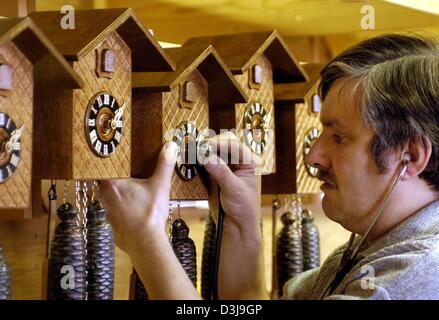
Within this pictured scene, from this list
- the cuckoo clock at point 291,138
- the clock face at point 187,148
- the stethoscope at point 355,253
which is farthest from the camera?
the cuckoo clock at point 291,138

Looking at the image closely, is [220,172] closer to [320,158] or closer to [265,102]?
[320,158]

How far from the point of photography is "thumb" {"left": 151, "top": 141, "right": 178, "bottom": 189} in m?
1.13

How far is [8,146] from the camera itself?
958mm

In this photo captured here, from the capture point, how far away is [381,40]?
4.02 feet

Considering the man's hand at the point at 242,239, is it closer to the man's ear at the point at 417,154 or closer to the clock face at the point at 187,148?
the clock face at the point at 187,148

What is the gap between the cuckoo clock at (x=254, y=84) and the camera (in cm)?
146

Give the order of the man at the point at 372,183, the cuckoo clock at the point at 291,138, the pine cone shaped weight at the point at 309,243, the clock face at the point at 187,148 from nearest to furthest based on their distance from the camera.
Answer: the man at the point at 372,183 < the clock face at the point at 187,148 < the cuckoo clock at the point at 291,138 < the pine cone shaped weight at the point at 309,243

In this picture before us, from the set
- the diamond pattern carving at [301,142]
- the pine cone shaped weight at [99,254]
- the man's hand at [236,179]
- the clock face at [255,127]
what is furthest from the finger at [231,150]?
the diamond pattern carving at [301,142]

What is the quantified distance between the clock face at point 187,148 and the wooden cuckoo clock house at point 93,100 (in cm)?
10

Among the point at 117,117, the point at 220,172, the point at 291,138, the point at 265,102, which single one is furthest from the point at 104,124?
the point at 291,138

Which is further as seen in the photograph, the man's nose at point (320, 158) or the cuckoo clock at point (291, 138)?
the cuckoo clock at point (291, 138)

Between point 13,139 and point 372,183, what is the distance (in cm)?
49
